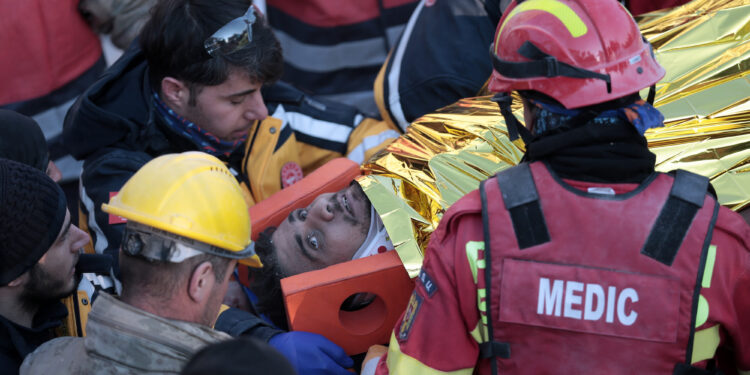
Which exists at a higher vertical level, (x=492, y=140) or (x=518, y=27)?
(x=518, y=27)

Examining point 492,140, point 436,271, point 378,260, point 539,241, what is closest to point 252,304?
point 378,260

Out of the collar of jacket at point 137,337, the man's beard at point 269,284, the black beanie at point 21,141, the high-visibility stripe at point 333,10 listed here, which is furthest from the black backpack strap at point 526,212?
the high-visibility stripe at point 333,10

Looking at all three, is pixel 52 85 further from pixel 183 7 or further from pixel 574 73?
pixel 574 73

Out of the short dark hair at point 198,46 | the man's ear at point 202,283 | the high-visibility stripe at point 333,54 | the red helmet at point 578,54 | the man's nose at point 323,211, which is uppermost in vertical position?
the red helmet at point 578,54

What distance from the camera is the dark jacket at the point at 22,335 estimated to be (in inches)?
83.4

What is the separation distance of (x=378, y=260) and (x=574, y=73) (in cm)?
117

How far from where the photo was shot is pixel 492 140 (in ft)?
9.07

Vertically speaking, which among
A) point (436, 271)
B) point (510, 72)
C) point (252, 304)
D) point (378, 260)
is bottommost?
point (252, 304)

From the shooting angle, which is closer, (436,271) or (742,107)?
(436,271)

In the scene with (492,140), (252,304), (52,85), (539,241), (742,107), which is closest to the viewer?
(539,241)

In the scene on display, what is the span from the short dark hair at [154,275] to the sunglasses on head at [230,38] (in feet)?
4.86

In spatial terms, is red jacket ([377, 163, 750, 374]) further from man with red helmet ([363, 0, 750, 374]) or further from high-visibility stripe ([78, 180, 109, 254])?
high-visibility stripe ([78, 180, 109, 254])

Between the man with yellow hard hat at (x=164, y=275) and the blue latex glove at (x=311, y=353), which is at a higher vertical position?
the man with yellow hard hat at (x=164, y=275)

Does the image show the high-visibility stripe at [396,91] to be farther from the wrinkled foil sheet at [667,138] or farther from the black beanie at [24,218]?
the black beanie at [24,218]
